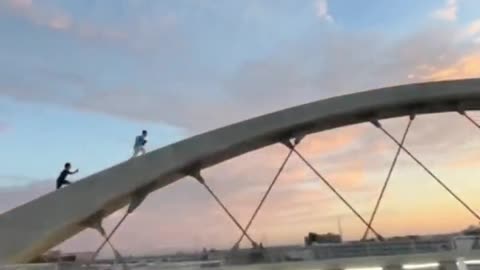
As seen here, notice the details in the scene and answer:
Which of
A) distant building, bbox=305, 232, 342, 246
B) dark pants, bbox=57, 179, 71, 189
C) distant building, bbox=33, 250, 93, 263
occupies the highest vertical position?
distant building, bbox=305, 232, 342, 246

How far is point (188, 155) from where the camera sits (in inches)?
613

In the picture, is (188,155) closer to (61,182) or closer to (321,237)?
(61,182)

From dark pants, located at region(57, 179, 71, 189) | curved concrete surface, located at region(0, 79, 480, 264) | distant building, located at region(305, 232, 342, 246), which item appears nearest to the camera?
curved concrete surface, located at region(0, 79, 480, 264)

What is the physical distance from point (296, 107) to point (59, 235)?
25.2ft

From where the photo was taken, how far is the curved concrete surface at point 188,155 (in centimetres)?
1383

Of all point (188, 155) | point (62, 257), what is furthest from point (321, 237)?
point (62, 257)

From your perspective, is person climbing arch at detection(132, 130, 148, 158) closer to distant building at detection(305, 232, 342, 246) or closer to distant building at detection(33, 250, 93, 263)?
distant building at detection(33, 250, 93, 263)

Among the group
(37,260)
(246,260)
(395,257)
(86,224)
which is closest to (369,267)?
(395,257)

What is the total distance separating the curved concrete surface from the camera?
13.8 metres

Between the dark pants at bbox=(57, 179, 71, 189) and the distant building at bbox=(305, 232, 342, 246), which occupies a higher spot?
the distant building at bbox=(305, 232, 342, 246)

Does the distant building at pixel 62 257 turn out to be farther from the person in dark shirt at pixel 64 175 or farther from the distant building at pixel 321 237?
the distant building at pixel 321 237

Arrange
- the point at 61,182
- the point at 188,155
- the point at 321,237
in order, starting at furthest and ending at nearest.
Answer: the point at 321,237 → the point at 188,155 → the point at 61,182

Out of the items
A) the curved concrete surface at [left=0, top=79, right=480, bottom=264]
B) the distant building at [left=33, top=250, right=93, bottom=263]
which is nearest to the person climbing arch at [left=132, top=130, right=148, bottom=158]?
the curved concrete surface at [left=0, top=79, right=480, bottom=264]

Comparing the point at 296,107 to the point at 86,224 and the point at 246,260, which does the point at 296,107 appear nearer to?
the point at 246,260
